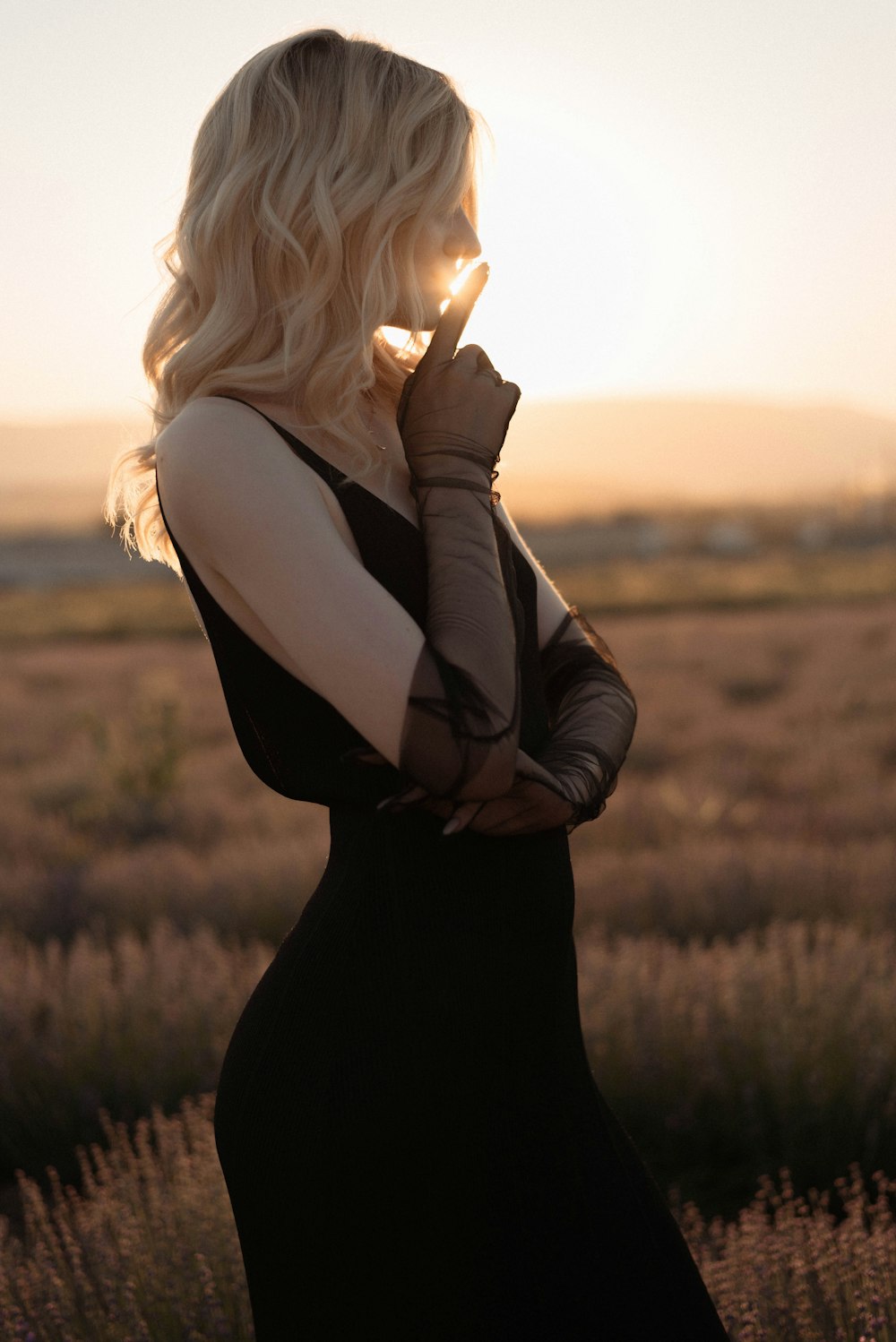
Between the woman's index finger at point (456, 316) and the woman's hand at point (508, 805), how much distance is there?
553 millimetres

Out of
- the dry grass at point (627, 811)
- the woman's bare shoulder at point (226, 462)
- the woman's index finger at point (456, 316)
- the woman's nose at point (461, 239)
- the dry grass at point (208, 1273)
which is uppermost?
the woman's nose at point (461, 239)

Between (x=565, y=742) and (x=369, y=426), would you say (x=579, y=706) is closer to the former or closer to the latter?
(x=565, y=742)

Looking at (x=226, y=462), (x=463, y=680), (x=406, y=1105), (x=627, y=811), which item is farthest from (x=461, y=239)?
(x=627, y=811)

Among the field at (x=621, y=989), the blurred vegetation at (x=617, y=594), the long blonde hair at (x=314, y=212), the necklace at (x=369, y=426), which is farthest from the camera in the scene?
the blurred vegetation at (x=617, y=594)

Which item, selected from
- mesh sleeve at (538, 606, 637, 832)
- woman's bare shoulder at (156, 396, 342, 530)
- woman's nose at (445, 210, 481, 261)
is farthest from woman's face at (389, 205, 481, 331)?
mesh sleeve at (538, 606, 637, 832)

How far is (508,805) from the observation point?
4.88ft

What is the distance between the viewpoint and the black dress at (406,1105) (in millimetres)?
1473

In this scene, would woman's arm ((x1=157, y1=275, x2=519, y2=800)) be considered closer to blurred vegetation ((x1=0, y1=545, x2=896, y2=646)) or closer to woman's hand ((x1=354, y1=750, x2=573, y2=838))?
woman's hand ((x1=354, y1=750, x2=573, y2=838))

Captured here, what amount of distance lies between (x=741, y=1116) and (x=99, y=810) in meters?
5.88

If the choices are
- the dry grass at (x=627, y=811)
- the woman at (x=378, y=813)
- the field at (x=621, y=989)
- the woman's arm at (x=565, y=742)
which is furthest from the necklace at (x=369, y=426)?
the dry grass at (x=627, y=811)

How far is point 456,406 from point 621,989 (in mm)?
2926

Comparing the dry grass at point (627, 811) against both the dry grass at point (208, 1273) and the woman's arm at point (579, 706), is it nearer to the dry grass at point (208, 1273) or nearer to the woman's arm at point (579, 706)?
the dry grass at point (208, 1273)

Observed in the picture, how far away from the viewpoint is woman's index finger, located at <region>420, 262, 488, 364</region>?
1628 millimetres

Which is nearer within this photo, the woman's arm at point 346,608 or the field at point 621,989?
→ the woman's arm at point 346,608
